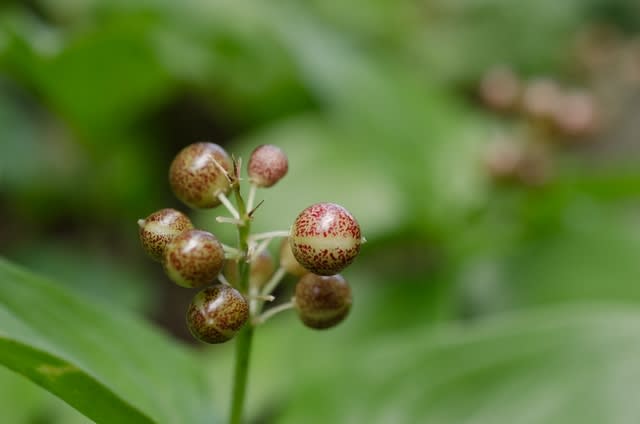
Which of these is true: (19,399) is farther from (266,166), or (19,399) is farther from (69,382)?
(266,166)

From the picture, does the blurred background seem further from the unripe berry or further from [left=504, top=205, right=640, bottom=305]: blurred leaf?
the unripe berry

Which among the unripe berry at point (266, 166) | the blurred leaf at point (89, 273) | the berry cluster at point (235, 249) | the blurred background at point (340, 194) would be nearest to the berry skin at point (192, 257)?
the berry cluster at point (235, 249)

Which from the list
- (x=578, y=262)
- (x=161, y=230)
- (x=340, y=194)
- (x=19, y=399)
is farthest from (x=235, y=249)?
(x=578, y=262)

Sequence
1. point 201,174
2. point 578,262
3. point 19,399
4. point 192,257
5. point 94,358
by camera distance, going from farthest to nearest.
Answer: point 578,262 → point 19,399 → point 94,358 → point 201,174 → point 192,257

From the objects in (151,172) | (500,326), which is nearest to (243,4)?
(151,172)

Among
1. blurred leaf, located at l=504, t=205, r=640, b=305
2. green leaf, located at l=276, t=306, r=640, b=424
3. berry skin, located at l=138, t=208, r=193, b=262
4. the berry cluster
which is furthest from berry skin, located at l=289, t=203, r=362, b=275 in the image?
blurred leaf, located at l=504, t=205, r=640, b=305

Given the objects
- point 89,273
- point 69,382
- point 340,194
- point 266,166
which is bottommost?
point 69,382
